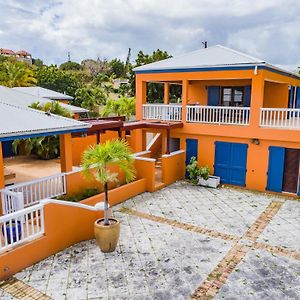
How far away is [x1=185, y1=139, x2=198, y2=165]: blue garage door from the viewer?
1608 centimetres

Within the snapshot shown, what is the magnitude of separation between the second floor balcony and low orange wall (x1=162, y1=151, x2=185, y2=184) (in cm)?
198

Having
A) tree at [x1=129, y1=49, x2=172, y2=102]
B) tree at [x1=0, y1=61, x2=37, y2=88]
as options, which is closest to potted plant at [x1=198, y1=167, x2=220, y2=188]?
tree at [x1=129, y1=49, x2=172, y2=102]

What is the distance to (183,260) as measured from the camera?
8219 mm

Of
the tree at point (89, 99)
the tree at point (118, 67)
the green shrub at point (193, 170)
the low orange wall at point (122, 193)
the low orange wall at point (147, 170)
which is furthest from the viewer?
the tree at point (118, 67)

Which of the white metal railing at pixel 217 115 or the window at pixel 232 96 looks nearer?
the white metal railing at pixel 217 115

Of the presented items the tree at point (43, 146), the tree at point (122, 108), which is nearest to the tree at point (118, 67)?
the tree at point (122, 108)

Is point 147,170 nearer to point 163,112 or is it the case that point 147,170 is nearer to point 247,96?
point 163,112

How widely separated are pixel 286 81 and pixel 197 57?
578 cm

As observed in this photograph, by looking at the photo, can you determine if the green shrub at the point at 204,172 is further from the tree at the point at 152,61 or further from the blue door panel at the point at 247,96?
the tree at the point at 152,61

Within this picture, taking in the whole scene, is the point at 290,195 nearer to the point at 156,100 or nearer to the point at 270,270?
the point at 270,270

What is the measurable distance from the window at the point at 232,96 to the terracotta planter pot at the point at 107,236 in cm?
1202

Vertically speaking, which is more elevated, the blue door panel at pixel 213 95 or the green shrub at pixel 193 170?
the blue door panel at pixel 213 95

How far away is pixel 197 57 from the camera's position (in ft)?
54.3

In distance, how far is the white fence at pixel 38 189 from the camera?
30.1 ft
